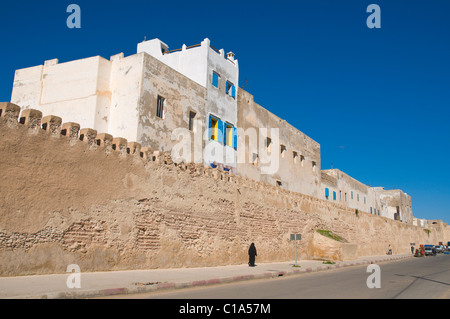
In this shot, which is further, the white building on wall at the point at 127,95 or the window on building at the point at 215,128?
the window on building at the point at 215,128

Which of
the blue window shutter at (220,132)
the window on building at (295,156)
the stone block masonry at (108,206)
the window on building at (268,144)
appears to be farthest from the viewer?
the window on building at (295,156)

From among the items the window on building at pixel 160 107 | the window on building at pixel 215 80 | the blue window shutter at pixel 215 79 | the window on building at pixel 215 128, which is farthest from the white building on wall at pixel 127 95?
the blue window shutter at pixel 215 79

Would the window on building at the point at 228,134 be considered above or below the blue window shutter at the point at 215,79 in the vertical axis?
below

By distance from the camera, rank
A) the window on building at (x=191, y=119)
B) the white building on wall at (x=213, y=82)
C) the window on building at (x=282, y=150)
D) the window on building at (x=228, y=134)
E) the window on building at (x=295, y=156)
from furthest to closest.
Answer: the window on building at (x=295, y=156), the window on building at (x=282, y=150), the window on building at (x=228, y=134), the white building on wall at (x=213, y=82), the window on building at (x=191, y=119)

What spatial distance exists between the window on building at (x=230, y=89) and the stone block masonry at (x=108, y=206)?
25.2 ft

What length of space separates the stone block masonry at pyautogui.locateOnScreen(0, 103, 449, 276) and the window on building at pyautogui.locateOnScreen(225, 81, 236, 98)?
25.2ft

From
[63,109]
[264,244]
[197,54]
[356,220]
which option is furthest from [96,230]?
[356,220]

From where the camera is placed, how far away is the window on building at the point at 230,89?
26.4 m

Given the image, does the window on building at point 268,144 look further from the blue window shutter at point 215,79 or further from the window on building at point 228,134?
the blue window shutter at point 215,79

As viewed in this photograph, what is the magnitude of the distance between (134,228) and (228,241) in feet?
20.7

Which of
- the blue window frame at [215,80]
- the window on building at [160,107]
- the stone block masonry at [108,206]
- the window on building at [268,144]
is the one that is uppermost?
the blue window frame at [215,80]

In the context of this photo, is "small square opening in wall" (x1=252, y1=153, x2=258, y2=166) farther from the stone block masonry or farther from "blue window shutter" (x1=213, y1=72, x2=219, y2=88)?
the stone block masonry

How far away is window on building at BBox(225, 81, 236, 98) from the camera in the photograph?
86.5 feet
